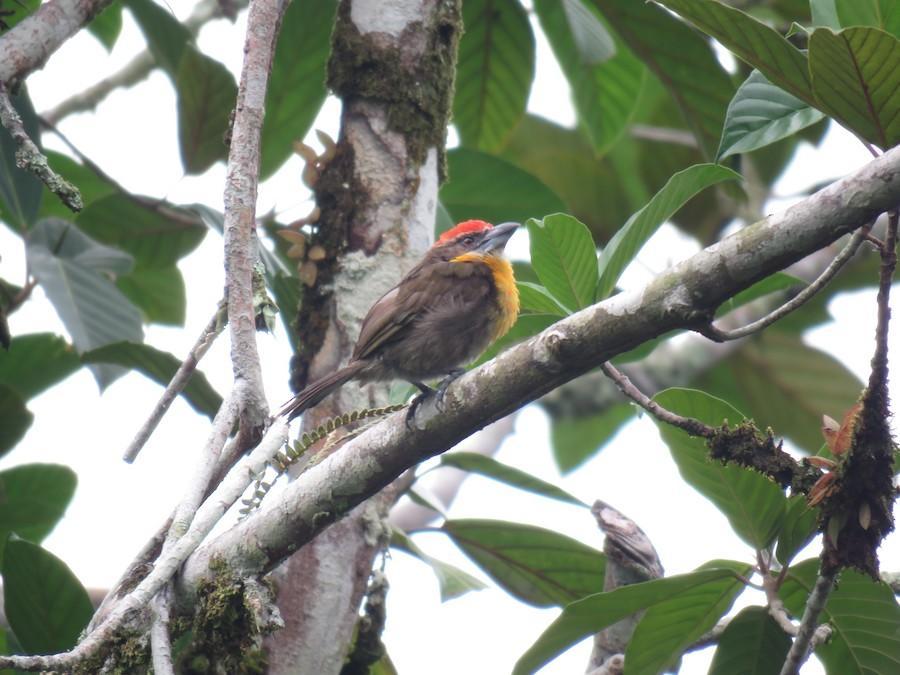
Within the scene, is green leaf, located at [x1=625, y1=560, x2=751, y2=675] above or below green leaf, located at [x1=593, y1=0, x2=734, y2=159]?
below

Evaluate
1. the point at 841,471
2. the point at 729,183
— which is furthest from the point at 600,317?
the point at 729,183

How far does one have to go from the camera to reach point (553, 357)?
6.89 feet

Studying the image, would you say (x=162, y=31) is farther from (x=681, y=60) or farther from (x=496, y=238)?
(x=681, y=60)

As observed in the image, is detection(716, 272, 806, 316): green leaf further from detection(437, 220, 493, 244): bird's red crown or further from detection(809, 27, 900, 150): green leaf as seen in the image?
detection(437, 220, 493, 244): bird's red crown

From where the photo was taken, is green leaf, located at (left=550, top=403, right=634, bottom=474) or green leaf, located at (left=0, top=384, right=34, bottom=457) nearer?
green leaf, located at (left=0, top=384, right=34, bottom=457)

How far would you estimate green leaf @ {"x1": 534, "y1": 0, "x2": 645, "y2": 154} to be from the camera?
190 inches

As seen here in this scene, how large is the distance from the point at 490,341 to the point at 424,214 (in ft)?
1.96

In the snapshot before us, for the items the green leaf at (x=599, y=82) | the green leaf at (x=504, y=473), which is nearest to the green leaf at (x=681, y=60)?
the green leaf at (x=599, y=82)

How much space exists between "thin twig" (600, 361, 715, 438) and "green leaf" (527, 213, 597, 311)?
31 cm

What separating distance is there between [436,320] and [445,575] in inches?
32.7

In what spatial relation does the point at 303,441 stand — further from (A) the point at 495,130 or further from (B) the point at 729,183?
(A) the point at 495,130

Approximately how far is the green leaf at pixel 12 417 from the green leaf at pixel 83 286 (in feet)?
0.94

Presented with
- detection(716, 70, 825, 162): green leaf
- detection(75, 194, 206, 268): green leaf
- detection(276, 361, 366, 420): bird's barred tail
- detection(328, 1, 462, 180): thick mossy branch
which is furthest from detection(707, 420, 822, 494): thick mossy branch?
detection(75, 194, 206, 268): green leaf

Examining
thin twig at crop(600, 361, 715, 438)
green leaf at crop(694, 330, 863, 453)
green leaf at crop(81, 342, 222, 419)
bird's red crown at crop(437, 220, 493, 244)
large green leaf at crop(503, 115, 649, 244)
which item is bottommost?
thin twig at crop(600, 361, 715, 438)
